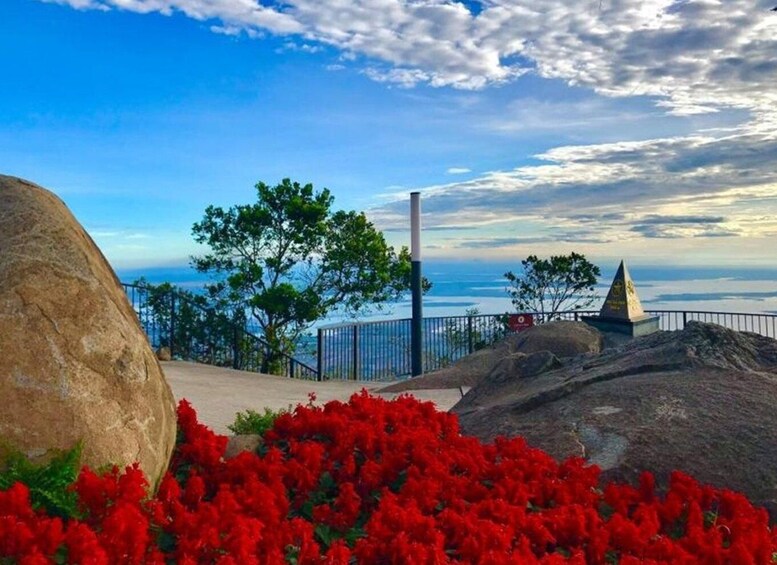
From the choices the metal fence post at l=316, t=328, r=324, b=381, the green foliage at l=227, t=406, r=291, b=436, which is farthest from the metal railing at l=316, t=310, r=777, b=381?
the green foliage at l=227, t=406, r=291, b=436

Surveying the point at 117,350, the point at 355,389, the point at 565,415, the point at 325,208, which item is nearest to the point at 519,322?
the point at 325,208

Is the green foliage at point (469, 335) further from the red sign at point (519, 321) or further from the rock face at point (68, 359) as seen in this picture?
the rock face at point (68, 359)

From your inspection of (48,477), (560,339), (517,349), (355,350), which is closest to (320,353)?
(355,350)

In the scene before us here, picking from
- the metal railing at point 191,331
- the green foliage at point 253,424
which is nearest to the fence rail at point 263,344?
the metal railing at point 191,331

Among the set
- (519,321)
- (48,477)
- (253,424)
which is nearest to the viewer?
(48,477)

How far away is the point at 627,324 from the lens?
17703 mm

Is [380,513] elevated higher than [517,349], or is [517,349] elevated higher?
[380,513]

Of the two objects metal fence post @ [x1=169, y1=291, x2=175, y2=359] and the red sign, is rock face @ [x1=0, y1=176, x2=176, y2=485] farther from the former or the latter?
the red sign

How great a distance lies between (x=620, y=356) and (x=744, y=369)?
1.36 meters

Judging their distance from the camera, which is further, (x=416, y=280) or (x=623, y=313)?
(x=416, y=280)

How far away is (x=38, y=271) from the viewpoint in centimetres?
458

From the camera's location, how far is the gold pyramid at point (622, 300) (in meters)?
17.9

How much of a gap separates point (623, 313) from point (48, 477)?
15.5 metres

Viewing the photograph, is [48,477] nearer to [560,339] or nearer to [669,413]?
[669,413]
